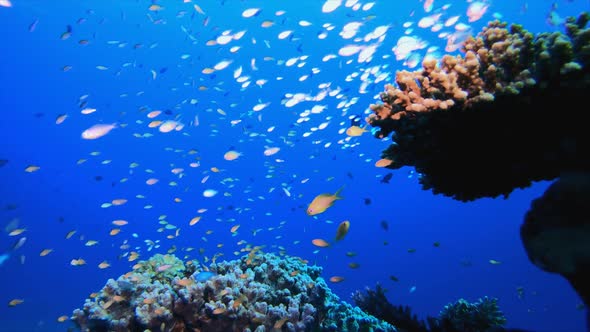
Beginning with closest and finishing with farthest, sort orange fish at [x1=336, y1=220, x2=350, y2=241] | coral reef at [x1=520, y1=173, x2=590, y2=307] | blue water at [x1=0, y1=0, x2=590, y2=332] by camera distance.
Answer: coral reef at [x1=520, y1=173, x2=590, y2=307] < orange fish at [x1=336, y1=220, x2=350, y2=241] < blue water at [x1=0, y1=0, x2=590, y2=332]

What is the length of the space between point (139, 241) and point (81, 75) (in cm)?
4675

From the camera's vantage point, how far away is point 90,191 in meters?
58.0

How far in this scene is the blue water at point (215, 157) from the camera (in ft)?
96.4

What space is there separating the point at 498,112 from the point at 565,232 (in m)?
1.32

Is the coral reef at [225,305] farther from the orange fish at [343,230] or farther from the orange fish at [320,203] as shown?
the orange fish at [320,203]

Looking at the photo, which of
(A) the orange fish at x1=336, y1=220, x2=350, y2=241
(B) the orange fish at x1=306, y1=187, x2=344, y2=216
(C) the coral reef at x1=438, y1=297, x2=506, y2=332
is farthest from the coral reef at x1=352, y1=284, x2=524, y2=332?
(B) the orange fish at x1=306, y1=187, x2=344, y2=216

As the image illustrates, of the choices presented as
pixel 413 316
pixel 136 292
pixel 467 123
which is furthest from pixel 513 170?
pixel 136 292

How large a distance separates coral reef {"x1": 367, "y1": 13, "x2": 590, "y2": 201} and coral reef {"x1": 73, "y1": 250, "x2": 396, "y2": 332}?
3262mm

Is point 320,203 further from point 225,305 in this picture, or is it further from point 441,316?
point 441,316

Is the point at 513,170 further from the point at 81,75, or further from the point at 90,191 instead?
the point at 90,191

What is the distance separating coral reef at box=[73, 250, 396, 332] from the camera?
502cm

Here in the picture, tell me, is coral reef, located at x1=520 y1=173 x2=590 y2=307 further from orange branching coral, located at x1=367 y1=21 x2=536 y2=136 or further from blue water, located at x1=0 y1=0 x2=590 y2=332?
blue water, located at x1=0 y1=0 x2=590 y2=332

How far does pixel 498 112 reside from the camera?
329 cm

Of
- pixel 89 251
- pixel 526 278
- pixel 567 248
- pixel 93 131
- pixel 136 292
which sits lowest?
pixel 567 248
